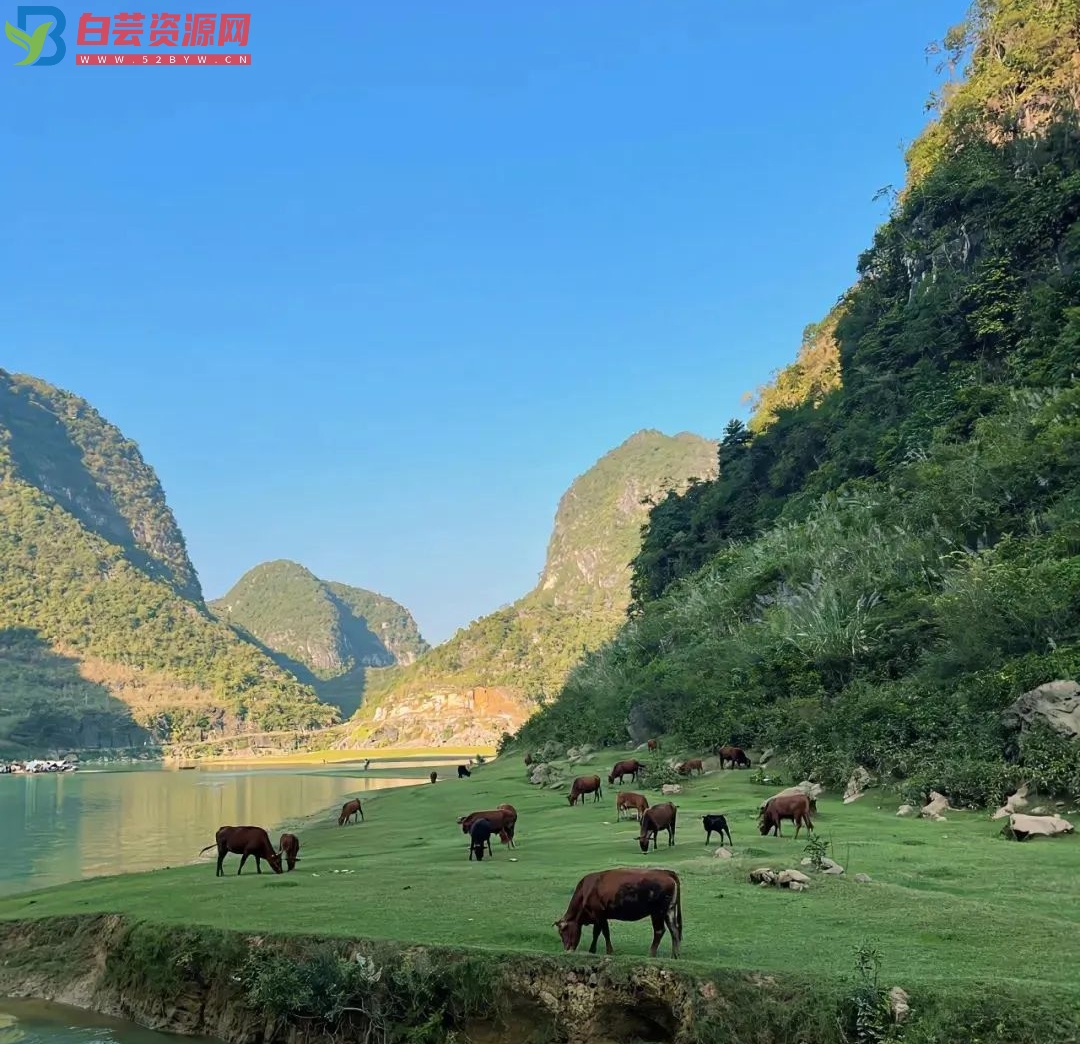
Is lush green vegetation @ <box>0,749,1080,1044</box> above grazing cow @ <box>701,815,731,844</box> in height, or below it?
below

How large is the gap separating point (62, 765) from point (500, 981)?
11939 centimetres

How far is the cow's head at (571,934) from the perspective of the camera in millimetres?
9328

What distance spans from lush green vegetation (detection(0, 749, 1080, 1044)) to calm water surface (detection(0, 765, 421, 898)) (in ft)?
13.4

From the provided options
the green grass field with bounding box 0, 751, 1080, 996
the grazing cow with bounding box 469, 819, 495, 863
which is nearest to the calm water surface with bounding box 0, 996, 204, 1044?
the green grass field with bounding box 0, 751, 1080, 996

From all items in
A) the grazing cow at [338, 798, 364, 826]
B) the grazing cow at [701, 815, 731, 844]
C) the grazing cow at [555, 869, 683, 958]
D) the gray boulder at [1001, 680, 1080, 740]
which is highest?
the gray boulder at [1001, 680, 1080, 740]

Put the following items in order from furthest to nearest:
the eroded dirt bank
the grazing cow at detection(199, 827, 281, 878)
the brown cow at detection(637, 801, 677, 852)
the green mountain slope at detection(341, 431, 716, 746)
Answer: the green mountain slope at detection(341, 431, 716, 746), the grazing cow at detection(199, 827, 281, 878), the brown cow at detection(637, 801, 677, 852), the eroded dirt bank

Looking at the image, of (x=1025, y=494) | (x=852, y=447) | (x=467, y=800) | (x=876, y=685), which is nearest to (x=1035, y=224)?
(x=852, y=447)

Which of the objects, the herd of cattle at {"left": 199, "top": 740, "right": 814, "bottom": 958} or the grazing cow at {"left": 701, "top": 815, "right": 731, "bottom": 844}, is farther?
the grazing cow at {"left": 701, "top": 815, "right": 731, "bottom": 844}

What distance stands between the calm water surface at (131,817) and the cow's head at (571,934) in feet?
24.2

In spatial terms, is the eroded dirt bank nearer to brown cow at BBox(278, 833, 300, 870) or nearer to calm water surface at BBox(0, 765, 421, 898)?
calm water surface at BBox(0, 765, 421, 898)

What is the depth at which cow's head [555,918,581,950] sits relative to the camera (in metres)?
9.33

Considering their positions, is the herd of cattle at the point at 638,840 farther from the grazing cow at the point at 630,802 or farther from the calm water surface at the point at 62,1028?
the calm water surface at the point at 62,1028

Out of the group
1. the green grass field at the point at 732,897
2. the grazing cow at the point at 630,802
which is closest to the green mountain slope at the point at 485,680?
the grazing cow at the point at 630,802

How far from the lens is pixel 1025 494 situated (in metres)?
31.1
